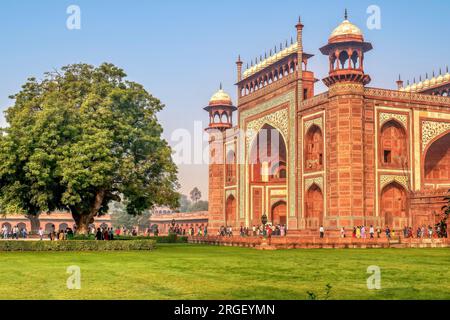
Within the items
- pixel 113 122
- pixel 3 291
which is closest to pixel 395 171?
pixel 113 122

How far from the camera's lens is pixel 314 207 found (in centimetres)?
4128

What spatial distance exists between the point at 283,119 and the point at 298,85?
118 inches

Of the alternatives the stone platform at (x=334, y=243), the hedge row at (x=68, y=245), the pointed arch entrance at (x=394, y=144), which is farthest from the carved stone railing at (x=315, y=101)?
the hedge row at (x=68, y=245)

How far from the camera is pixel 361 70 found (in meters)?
37.1

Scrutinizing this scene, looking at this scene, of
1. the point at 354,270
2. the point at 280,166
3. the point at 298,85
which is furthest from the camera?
the point at 280,166

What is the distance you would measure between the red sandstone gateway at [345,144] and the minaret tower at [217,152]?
403 centimetres

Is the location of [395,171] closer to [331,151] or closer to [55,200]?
[331,151]

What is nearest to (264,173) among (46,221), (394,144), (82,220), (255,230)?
(255,230)

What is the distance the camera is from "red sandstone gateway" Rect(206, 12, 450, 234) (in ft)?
120

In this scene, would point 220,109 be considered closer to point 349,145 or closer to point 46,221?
point 349,145

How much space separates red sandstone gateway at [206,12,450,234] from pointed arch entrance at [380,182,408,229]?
63mm

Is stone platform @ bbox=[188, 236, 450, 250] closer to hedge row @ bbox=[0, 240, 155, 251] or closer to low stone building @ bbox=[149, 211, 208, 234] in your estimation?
hedge row @ bbox=[0, 240, 155, 251]

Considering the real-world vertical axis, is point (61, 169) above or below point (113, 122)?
below

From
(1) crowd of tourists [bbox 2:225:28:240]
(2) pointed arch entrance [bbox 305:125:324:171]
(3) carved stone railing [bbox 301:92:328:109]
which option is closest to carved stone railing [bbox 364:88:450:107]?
(3) carved stone railing [bbox 301:92:328:109]
